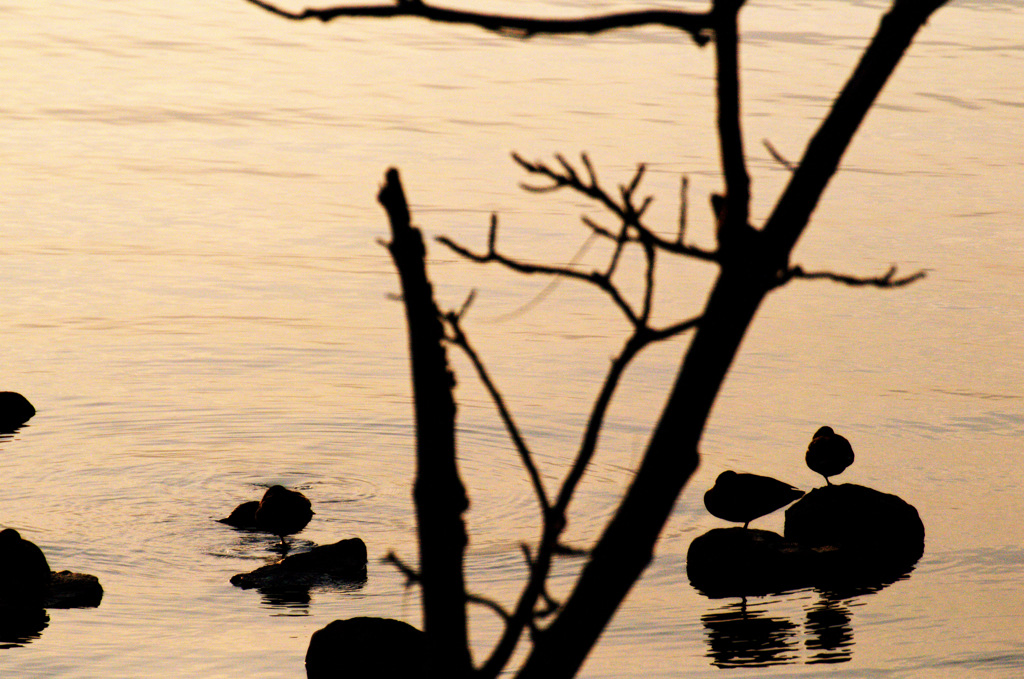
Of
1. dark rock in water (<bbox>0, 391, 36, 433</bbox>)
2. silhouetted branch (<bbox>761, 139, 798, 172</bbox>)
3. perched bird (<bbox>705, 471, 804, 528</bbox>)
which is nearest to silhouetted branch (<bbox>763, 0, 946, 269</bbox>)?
silhouetted branch (<bbox>761, 139, 798, 172</bbox>)

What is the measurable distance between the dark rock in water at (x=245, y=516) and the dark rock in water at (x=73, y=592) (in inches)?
59.9

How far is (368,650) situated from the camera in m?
8.02

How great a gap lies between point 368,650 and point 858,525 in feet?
14.7

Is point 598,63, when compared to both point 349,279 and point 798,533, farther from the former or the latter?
point 798,533

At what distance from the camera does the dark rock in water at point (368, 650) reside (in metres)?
7.96

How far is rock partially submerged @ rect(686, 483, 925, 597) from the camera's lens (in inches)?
403

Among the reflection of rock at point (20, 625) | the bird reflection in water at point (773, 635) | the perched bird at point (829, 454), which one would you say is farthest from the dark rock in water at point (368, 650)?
the perched bird at point (829, 454)

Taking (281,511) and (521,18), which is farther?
(281,511)

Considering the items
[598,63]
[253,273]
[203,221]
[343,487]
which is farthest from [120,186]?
[598,63]

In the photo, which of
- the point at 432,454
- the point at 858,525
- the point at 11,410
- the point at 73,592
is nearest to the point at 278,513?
the point at 73,592

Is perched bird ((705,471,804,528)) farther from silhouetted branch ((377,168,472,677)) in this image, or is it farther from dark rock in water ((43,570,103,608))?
silhouetted branch ((377,168,472,677))

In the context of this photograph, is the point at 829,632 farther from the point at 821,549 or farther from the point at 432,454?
the point at 432,454

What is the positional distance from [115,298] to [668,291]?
700 cm

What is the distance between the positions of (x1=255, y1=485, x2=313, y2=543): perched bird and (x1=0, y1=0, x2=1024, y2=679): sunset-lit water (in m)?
0.19
